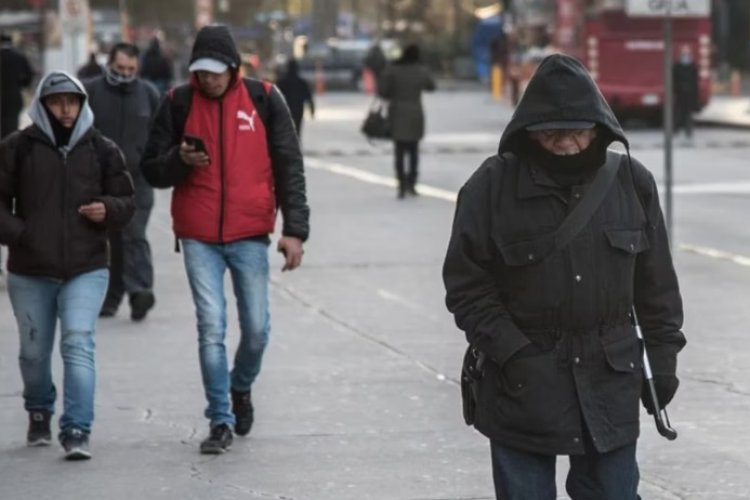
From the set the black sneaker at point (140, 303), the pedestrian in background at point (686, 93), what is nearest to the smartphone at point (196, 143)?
the black sneaker at point (140, 303)

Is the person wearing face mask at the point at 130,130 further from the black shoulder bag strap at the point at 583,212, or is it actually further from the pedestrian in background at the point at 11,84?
the black shoulder bag strap at the point at 583,212

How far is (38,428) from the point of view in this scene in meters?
9.03

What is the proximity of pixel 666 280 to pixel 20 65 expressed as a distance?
1478 cm

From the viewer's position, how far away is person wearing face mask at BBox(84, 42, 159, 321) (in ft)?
42.9

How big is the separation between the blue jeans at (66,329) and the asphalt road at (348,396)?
26cm

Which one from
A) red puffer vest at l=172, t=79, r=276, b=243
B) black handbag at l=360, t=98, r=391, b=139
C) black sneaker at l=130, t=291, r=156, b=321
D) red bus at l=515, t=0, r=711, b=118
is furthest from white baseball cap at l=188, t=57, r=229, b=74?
red bus at l=515, t=0, r=711, b=118

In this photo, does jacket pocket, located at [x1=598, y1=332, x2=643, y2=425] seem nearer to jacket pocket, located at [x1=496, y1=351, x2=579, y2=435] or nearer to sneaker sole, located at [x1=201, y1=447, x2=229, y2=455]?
jacket pocket, located at [x1=496, y1=351, x2=579, y2=435]

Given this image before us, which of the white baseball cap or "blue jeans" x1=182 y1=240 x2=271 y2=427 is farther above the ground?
the white baseball cap

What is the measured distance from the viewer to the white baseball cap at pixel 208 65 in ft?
28.4

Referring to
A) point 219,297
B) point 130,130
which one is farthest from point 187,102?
point 130,130

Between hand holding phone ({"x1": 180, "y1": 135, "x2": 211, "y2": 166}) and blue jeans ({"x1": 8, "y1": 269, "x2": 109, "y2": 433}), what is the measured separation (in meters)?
0.61

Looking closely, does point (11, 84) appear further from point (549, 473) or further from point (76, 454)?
point (549, 473)

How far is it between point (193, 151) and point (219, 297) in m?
0.63

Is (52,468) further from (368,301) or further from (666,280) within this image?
(368,301)
